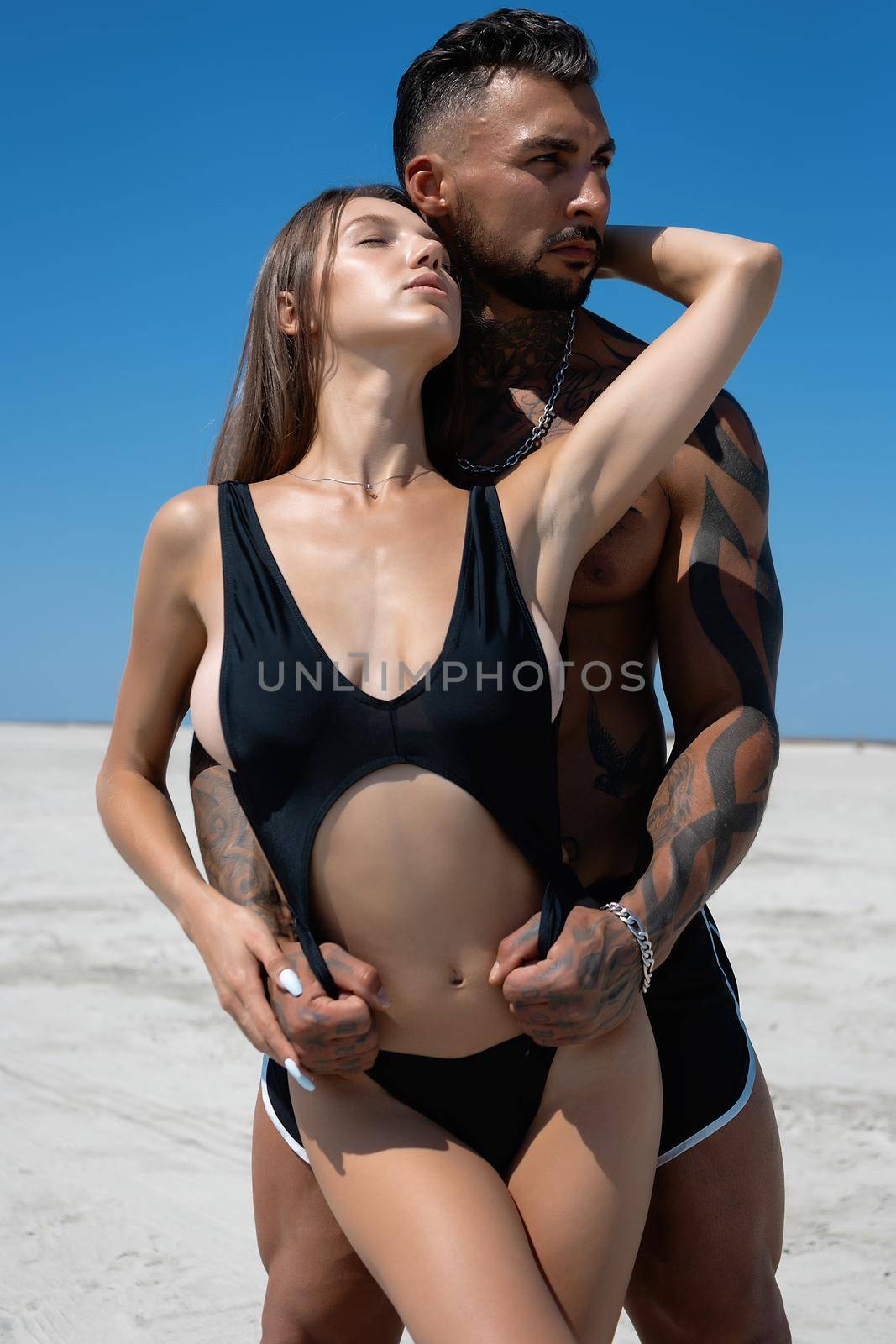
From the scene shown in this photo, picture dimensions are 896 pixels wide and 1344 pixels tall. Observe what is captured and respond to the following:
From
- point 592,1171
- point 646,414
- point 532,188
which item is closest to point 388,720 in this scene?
point 646,414

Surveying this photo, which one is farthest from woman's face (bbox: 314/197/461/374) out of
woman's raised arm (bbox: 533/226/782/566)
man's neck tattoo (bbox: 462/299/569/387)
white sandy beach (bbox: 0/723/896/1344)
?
white sandy beach (bbox: 0/723/896/1344)

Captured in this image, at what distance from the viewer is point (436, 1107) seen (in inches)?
92.5

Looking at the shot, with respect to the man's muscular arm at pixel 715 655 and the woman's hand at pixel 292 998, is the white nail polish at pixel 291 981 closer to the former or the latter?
the woman's hand at pixel 292 998

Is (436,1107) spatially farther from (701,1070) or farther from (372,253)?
(372,253)

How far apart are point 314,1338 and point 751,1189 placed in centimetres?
Answer: 95

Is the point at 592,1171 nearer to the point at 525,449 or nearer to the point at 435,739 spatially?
the point at 435,739

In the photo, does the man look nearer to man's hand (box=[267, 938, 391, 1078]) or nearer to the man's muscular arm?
the man's muscular arm

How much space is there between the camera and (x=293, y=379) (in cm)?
275

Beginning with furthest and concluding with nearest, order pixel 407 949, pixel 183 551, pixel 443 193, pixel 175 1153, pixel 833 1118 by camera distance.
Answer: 1. pixel 833 1118
2. pixel 175 1153
3. pixel 443 193
4. pixel 183 551
5. pixel 407 949

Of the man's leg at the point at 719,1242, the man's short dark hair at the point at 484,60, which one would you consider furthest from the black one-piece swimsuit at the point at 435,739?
the man's short dark hair at the point at 484,60

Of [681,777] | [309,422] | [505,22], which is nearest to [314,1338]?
[681,777]

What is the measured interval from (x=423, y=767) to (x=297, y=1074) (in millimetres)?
583

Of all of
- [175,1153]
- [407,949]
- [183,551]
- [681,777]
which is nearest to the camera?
[407,949]

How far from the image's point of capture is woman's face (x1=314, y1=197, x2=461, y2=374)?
2502mm
